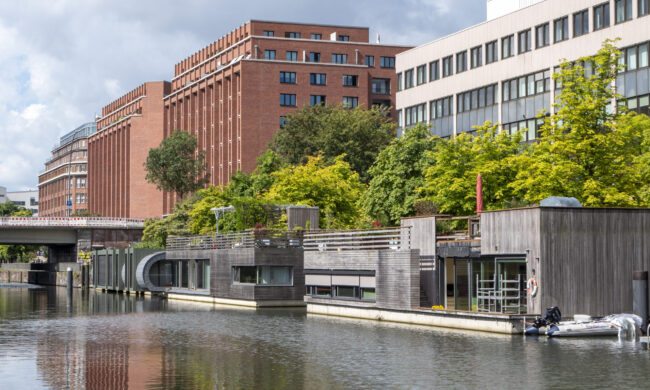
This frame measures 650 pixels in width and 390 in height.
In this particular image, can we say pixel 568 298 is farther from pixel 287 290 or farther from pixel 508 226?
pixel 287 290

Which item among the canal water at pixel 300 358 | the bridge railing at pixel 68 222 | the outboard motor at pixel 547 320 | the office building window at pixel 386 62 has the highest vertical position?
the office building window at pixel 386 62

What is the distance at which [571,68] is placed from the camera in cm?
4950

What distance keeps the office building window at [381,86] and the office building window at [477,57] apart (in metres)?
52.5

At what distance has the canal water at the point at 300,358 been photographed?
24.5 meters

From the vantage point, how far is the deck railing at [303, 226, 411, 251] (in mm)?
45562

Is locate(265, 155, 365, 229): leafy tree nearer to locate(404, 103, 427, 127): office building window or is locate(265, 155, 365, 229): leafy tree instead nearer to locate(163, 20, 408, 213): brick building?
locate(404, 103, 427, 127): office building window

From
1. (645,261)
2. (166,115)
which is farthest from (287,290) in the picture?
(166,115)

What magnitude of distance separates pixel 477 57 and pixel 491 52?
6.97 ft

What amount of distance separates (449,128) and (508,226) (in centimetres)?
5382

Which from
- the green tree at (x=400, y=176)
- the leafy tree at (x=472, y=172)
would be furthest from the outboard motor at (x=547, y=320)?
the green tree at (x=400, y=176)

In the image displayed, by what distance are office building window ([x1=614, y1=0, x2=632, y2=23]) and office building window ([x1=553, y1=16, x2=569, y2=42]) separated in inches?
227

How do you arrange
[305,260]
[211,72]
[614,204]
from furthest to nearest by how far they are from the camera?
1. [211,72]
2. [305,260]
3. [614,204]

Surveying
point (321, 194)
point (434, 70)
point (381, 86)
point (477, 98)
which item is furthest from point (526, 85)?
point (381, 86)

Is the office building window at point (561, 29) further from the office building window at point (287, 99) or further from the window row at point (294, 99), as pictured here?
the office building window at point (287, 99)
